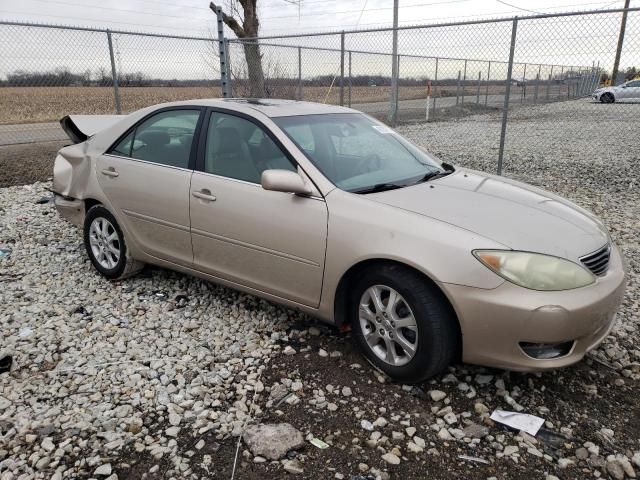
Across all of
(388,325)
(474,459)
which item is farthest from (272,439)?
(474,459)

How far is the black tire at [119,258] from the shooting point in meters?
4.20

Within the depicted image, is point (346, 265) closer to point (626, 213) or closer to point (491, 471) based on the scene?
point (491, 471)

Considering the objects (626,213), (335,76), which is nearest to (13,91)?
(335,76)

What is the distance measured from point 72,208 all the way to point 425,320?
3.47 meters

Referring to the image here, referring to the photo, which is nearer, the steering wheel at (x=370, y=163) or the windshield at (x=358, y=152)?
the windshield at (x=358, y=152)

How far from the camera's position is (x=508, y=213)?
290 cm

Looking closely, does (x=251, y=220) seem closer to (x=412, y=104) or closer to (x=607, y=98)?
(x=412, y=104)

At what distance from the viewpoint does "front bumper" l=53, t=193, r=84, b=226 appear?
4.48 metres

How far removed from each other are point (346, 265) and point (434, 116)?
17.5 meters

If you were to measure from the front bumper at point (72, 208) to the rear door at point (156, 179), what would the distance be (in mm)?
481

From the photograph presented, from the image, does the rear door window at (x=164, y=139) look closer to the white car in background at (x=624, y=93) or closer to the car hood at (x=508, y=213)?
the car hood at (x=508, y=213)

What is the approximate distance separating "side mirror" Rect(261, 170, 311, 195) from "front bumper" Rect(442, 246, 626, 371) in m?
1.04

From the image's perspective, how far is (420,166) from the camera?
3.66 m

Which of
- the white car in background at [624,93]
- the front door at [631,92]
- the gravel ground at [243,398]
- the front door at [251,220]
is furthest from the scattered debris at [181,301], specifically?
the front door at [631,92]
